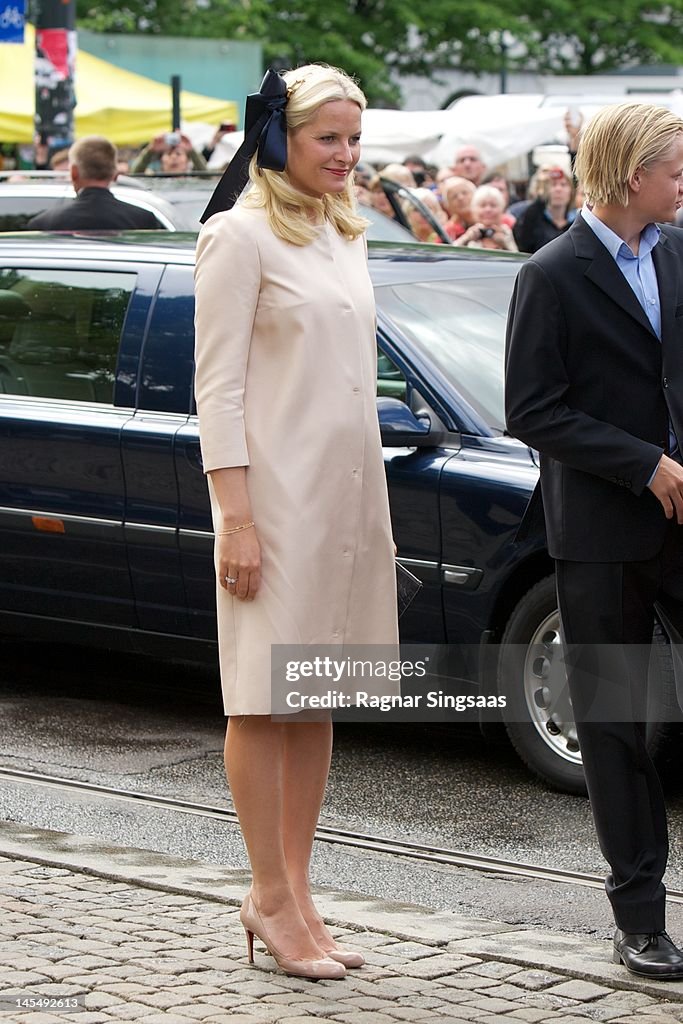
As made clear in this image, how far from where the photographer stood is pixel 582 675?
4199mm

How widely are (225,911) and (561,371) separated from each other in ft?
4.97

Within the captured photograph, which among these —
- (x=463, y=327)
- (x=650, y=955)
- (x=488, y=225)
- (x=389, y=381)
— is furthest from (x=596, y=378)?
(x=488, y=225)

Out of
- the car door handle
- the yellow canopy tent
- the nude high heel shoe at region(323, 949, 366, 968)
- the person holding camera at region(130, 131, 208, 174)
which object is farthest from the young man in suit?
the yellow canopy tent

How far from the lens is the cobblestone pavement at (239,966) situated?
12.4ft

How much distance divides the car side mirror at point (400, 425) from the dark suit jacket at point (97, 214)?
522cm

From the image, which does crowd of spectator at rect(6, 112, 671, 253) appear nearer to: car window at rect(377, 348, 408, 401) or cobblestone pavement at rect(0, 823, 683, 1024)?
car window at rect(377, 348, 408, 401)

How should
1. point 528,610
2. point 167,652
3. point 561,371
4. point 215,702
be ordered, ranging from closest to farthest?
1. point 561,371
2. point 528,610
3. point 167,652
4. point 215,702

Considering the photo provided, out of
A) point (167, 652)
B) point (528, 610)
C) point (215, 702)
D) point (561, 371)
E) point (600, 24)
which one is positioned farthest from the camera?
point (600, 24)

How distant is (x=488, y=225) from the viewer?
12.3m

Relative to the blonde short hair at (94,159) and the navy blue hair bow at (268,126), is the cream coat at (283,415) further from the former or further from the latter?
the blonde short hair at (94,159)

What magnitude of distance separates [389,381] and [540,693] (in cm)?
117

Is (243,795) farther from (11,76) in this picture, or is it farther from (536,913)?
(11,76)

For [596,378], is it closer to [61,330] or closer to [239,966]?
[239,966]

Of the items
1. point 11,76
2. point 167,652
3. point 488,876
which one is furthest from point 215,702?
point 11,76
